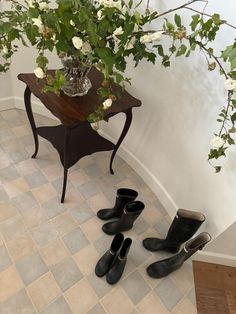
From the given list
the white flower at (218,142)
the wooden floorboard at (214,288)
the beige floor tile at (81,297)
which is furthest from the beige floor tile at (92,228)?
the white flower at (218,142)

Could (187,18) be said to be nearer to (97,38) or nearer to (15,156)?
(97,38)

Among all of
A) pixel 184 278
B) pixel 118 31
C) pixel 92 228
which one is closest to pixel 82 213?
pixel 92 228

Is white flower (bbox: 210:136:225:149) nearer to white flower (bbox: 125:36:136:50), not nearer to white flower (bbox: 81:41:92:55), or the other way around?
white flower (bbox: 125:36:136:50)

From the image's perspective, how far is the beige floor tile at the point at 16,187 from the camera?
1.68m

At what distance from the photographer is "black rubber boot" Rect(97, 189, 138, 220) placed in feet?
5.03

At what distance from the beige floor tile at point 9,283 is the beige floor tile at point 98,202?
56 centimetres

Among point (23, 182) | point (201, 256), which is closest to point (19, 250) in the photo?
point (23, 182)

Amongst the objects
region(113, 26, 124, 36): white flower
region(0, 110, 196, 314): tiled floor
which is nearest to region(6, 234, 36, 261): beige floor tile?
region(0, 110, 196, 314): tiled floor

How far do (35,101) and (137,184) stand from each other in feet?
3.54

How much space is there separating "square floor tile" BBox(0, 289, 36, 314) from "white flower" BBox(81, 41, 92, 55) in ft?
3.68

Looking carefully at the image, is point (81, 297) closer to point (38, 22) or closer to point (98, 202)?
point (98, 202)

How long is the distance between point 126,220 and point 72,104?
27.1 inches

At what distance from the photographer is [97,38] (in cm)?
94

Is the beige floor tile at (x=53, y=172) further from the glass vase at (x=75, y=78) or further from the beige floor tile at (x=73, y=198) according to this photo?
the glass vase at (x=75, y=78)
